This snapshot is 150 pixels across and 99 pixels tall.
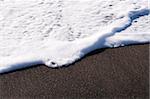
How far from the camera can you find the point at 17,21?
3932mm

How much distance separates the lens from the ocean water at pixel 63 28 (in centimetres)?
312

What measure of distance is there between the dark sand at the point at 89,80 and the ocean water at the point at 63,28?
0.46 feet

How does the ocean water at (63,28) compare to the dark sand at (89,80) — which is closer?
the dark sand at (89,80)

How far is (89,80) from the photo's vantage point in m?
2.73

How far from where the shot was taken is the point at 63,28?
370 cm

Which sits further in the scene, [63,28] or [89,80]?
[63,28]

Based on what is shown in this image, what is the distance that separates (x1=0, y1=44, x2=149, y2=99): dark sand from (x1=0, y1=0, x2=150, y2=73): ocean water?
0.14 meters

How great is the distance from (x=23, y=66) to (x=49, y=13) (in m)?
1.32

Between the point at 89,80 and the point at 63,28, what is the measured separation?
115cm

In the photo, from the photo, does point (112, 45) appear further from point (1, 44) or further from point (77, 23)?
point (1, 44)

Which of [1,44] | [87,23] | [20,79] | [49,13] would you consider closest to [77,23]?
[87,23]

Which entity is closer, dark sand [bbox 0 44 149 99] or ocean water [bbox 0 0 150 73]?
dark sand [bbox 0 44 149 99]

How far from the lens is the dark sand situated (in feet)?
8.52

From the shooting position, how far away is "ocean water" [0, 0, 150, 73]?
10.2 feet
